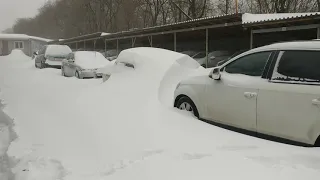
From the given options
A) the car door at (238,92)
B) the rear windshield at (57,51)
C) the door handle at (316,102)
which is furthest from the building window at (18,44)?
the door handle at (316,102)

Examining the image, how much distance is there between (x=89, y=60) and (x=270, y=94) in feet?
40.6

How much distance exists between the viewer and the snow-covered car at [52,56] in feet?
67.4

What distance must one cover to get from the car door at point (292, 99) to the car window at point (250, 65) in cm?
23

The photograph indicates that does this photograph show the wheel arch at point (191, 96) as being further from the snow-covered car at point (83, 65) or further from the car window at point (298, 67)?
the snow-covered car at point (83, 65)

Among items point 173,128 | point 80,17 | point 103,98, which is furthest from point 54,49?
point 80,17

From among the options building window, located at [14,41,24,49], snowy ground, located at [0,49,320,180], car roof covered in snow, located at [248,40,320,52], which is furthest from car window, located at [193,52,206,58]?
building window, located at [14,41,24,49]

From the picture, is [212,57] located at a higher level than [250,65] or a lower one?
higher

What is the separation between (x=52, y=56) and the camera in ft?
67.8

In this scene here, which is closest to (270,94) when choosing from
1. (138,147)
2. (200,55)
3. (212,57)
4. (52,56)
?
(138,147)

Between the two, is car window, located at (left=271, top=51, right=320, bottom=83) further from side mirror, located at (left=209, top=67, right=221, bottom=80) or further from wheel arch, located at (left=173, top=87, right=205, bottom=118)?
wheel arch, located at (left=173, top=87, right=205, bottom=118)

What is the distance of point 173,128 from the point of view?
486cm

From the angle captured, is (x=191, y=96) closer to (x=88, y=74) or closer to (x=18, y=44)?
(x=88, y=74)

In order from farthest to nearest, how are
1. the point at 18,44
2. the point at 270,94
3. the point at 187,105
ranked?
the point at 18,44 < the point at 187,105 < the point at 270,94

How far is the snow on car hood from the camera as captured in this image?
14.9 m
